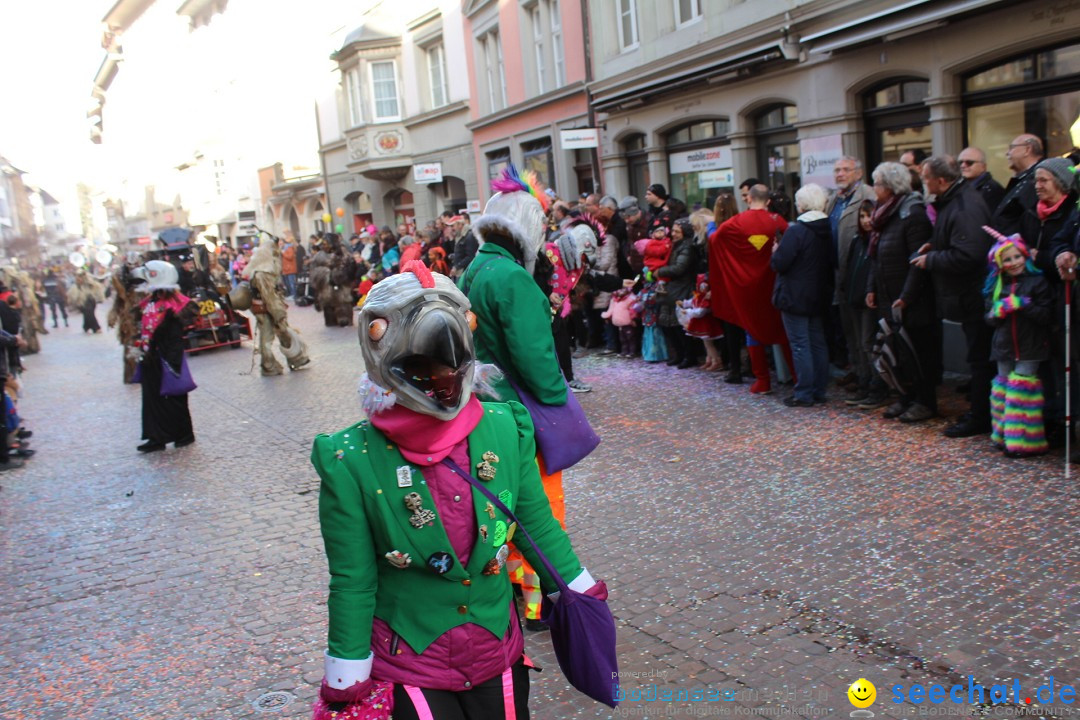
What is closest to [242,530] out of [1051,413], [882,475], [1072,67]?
[882,475]

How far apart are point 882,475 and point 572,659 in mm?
4339

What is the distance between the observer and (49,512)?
7.75 m

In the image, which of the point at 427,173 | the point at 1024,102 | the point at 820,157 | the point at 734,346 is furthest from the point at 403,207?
the point at 1024,102

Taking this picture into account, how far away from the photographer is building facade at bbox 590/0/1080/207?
9.30 m

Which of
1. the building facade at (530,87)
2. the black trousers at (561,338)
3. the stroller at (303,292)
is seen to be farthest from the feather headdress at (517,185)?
the stroller at (303,292)

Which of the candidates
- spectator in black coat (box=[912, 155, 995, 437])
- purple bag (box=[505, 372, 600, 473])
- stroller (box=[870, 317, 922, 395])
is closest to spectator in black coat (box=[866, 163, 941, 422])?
stroller (box=[870, 317, 922, 395])

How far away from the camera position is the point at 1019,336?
6.28m

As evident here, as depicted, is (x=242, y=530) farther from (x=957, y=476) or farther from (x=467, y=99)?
(x=467, y=99)

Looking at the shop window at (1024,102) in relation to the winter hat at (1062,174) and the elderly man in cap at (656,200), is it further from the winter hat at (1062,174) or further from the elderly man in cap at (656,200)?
the elderly man in cap at (656,200)

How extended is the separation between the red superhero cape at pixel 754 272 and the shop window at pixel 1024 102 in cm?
266

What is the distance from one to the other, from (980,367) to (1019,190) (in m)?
1.25

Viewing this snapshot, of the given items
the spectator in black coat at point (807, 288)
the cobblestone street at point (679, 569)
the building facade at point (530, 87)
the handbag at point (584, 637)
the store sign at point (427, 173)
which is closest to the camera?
the handbag at point (584, 637)

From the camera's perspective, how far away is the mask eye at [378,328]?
7.86 ft

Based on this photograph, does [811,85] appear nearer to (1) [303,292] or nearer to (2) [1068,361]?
(2) [1068,361]
